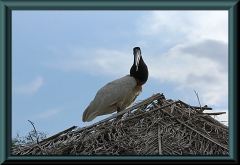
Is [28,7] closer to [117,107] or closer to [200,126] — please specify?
[200,126]

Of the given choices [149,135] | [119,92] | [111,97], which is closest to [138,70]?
[119,92]

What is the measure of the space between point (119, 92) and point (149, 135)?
3.42 metres

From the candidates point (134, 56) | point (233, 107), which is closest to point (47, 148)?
point (233, 107)

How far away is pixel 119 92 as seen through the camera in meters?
8.98

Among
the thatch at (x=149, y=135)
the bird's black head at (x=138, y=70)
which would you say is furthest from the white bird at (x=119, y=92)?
the thatch at (x=149, y=135)

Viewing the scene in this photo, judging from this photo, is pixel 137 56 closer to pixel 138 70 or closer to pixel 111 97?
pixel 138 70

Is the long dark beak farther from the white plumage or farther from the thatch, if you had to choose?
the thatch

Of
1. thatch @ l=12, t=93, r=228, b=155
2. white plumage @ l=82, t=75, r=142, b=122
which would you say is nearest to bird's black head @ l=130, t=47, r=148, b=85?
white plumage @ l=82, t=75, r=142, b=122

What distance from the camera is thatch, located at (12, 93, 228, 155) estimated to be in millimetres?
5402

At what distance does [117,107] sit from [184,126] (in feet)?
11.3

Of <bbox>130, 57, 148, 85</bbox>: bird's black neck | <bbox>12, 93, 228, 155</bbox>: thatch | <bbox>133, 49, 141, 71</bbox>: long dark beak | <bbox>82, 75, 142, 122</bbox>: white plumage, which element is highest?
<bbox>133, 49, 141, 71</bbox>: long dark beak

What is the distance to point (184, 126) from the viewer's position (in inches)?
231

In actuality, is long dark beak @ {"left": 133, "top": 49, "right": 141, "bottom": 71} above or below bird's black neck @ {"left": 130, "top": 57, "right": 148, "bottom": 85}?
above
